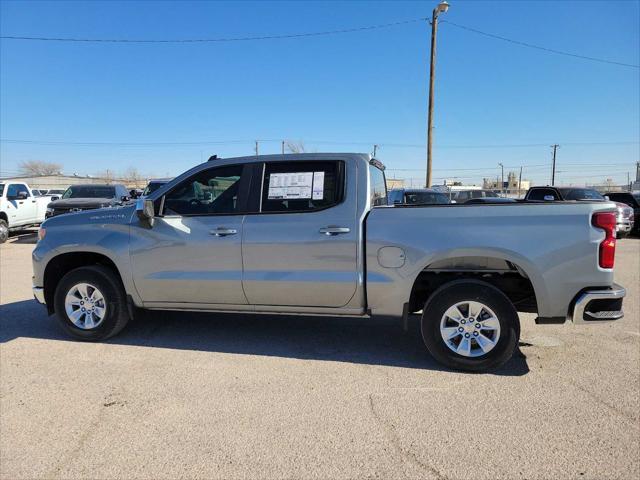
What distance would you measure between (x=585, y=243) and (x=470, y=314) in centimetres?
110

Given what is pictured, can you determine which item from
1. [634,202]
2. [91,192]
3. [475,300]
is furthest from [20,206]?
[634,202]

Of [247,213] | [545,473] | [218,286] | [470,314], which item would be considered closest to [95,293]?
[218,286]

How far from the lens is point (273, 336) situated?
5016 mm

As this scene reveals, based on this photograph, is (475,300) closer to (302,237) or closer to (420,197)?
(302,237)

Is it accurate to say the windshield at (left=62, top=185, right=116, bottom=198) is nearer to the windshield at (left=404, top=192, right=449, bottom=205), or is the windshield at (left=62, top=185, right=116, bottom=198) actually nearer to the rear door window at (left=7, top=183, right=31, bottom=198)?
the rear door window at (left=7, top=183, right=31, bottom=198)

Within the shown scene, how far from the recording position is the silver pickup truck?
3.85 m

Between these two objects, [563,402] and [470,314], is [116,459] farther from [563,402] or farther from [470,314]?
[563,402]

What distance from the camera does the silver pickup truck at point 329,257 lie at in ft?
12.6

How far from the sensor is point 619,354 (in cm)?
445

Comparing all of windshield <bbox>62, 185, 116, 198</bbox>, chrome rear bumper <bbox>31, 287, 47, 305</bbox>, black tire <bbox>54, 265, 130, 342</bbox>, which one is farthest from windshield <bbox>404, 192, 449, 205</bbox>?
chrome rear bumper <bbox>31, 287, 47, 305</bbox>

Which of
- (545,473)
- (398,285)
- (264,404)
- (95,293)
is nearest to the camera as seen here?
(545,473)

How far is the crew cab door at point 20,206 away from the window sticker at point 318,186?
14.3m

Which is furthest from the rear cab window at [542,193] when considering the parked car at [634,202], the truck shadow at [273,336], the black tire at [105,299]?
the black tire at [105,299]

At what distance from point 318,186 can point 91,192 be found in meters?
13.5
